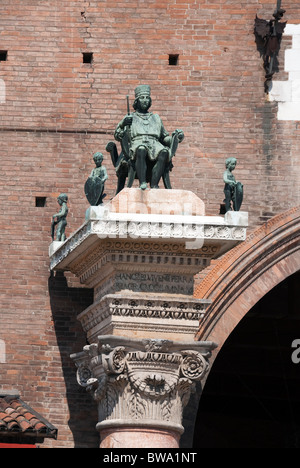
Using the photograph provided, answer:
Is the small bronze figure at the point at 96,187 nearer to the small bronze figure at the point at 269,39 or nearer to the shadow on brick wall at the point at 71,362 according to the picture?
the shadow on brick wall at the point at 71,362

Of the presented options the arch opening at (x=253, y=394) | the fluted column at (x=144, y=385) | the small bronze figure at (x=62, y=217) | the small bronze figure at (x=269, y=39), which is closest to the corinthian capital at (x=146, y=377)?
the fluted column at (x=144, y=385)

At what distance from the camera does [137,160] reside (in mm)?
12375

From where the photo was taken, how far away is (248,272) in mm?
13891

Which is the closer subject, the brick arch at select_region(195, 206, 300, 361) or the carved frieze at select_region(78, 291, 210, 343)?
the carved frieze at select_region(78, 291, 210, 343)

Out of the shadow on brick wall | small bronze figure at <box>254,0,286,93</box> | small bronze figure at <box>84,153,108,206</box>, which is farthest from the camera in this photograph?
small bronze figure at <box>254,0,286,93</box>

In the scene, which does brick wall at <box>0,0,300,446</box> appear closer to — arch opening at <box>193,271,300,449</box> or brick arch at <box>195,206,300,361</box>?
brick arch at <box>195,206,300,361</box>

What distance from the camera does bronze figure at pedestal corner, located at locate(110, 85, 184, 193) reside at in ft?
40.7

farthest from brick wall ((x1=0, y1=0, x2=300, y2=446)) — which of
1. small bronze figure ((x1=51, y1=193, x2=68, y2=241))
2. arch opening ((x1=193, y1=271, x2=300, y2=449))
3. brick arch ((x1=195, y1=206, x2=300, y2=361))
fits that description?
arch opening ((x1=193, y1=271, x2=300, y2=449))

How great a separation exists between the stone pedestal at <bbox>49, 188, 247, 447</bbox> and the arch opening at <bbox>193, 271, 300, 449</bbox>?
5.04m

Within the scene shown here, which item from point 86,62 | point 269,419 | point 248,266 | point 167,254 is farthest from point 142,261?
point 269,419

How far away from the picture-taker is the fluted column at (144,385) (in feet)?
39.7

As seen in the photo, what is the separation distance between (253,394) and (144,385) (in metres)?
6.55

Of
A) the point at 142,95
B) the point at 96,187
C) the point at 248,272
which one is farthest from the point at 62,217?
the point at 248,272

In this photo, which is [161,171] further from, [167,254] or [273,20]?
[273,20]
